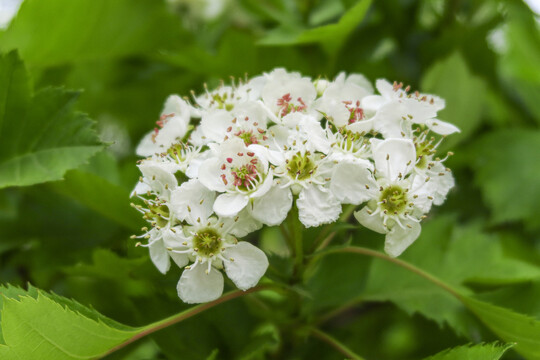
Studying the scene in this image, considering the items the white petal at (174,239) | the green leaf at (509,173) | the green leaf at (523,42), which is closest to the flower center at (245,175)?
the white petal at (174,239)

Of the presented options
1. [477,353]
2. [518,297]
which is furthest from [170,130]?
[518,297]

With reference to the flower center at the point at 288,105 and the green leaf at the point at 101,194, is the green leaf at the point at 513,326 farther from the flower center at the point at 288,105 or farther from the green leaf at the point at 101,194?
the green leaf at the point at 101,194

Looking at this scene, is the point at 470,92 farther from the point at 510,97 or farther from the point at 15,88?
the point at 15,88

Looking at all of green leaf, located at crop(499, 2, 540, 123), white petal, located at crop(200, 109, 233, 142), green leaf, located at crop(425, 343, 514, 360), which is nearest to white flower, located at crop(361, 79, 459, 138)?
white petal, located at crop(200, 109, 233, 142)

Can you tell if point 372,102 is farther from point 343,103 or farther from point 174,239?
point 174,239

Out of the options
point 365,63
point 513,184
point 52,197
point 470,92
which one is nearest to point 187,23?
point 365,63

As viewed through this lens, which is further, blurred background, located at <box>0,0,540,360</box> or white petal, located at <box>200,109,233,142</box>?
blurred background, located at <box>0,0,540,360</box>

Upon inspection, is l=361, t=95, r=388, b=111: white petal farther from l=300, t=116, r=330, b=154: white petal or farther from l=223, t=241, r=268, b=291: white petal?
l=223, t=241, r=268, b=291: white petal
